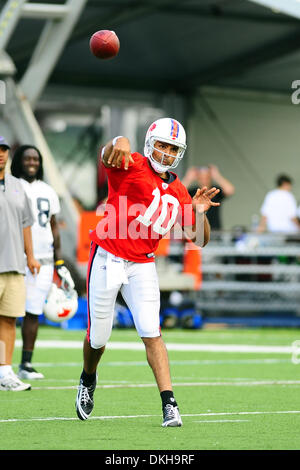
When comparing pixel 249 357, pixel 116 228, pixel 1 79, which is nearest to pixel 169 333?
pixel 249 357

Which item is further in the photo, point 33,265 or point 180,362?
point 180,362

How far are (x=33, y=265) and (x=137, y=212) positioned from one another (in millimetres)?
2583

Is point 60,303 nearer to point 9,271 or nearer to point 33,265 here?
point 33,265

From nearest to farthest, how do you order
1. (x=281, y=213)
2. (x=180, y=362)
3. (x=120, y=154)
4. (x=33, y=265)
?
(x=120, y=154) < (x=33, y=265) < (x=180, y=362) < (x=281, y=213)

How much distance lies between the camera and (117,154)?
6688mm

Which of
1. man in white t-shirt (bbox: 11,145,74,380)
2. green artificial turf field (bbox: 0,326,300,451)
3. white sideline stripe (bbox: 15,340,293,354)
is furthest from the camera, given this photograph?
white sideline stripe (bbox: 15,340,293,354)

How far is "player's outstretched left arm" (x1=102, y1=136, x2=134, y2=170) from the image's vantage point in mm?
6672

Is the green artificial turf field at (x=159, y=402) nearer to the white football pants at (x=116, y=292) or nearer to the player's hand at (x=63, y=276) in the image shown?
the white football pants at (x=116, y=292)

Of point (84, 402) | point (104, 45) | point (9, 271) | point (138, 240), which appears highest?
point (104, 45)

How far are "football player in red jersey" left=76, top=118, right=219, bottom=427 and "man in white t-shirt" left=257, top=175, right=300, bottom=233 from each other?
40.0 ft

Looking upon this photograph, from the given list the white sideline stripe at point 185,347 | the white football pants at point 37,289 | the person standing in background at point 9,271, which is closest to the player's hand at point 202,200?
the person standing in background at point 9,271

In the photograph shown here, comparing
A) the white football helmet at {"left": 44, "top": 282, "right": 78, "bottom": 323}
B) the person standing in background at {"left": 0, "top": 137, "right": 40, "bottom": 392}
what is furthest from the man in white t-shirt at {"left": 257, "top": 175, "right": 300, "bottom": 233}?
the person standing in background at {"left": 0, "top": 137, "right": 40, "bottom": 392}

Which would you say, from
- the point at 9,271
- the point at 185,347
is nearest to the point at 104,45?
the point at 9,271

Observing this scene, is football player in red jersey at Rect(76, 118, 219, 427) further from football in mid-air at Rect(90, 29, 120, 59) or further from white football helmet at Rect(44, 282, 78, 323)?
white football helmet at Rect(44, 282, 78, 323)
